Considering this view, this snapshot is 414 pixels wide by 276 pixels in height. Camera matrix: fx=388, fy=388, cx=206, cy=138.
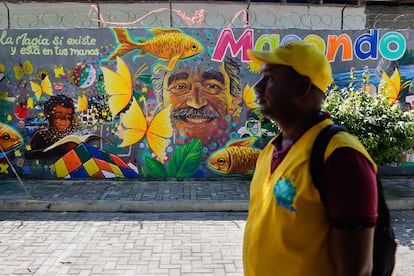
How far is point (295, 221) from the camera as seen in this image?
1.42 metres

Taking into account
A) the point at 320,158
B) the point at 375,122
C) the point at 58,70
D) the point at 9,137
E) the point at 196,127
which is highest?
the point at 58,70

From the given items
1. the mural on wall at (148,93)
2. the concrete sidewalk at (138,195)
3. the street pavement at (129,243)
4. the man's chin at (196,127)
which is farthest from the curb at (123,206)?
the man's chin at (196,127)

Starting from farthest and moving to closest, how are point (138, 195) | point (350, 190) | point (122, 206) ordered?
point (138, 195) → point (122, 206) → point (350, 190)

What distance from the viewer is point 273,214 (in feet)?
4.98

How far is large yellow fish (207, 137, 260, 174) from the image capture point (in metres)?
7.61

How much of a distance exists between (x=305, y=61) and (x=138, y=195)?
546 centimetres

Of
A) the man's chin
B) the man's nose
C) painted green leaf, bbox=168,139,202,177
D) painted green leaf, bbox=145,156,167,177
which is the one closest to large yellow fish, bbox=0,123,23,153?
painted green leaf, bbox=145,156,167,177

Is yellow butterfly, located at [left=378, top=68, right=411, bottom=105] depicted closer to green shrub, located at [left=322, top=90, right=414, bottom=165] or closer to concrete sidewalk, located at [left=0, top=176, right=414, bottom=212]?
green shrub, located at [left=322, top=90, right=414, bottom=165]

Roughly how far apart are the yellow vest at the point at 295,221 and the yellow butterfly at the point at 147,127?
19.6 ft

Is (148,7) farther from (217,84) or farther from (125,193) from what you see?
(125,193)

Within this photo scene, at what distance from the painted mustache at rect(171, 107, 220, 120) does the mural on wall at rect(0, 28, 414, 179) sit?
0.02 m

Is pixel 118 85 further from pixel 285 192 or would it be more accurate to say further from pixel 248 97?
pixel 285 192

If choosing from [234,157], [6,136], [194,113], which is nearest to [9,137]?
[6,136]

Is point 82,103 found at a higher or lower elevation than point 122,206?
higher
